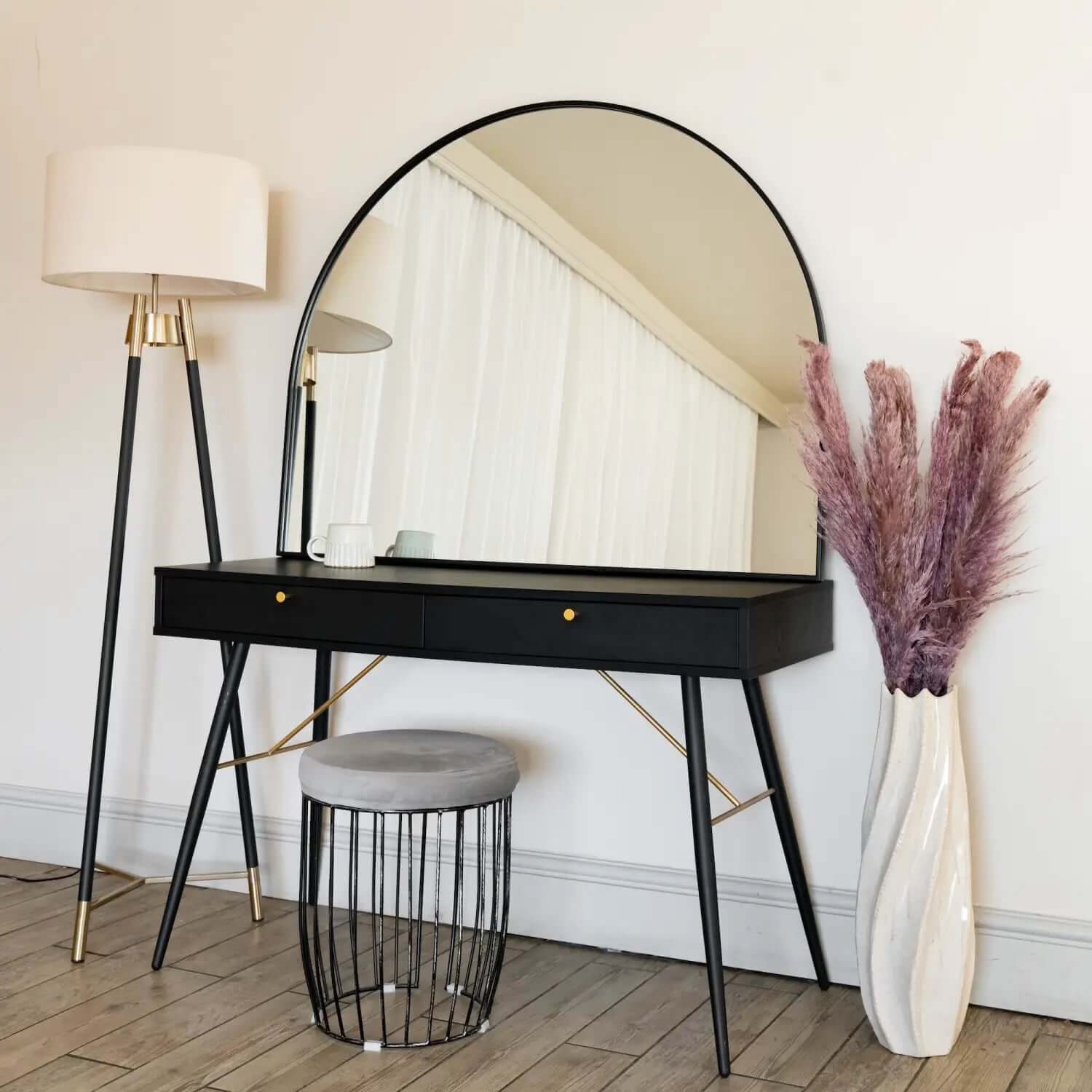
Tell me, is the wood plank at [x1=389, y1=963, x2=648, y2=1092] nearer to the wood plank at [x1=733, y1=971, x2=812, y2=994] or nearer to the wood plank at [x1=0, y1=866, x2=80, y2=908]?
the wood plank at [x1=733, y1=971, x2=812, y2=994]

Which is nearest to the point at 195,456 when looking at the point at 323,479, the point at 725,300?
the point at 323,479

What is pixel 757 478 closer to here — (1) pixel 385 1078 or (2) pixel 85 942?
(1) pixel 385 1078

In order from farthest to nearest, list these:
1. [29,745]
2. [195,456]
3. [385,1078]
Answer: [29,745], [195,456], [385,1078]

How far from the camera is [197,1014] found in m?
2.25

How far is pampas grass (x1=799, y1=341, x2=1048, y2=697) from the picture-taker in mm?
2094

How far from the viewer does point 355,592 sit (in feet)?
7.52

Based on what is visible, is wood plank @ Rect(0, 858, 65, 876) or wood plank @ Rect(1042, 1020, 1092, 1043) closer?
wood plank @ Rect(1042, 1020, 1092, 1043)

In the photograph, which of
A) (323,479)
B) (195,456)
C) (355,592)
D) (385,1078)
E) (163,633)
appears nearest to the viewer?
(385,1078)

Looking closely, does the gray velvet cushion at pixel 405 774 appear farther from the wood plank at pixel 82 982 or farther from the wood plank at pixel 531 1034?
the wood plank at pixel 82 982

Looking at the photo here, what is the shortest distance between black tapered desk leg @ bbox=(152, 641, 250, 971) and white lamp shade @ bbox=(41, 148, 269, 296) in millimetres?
753

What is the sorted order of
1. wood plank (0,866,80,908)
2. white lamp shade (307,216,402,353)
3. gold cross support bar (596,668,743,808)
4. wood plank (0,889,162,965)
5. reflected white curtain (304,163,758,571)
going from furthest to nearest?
1. wood plank (0,866,80,908)
2. white lamp shade (307,216,402,353)
3. wood plank (0,889,162,965)
4. reflected white curtain (304,163,758,571)
5. gold cross support bar (596,668,743,808)

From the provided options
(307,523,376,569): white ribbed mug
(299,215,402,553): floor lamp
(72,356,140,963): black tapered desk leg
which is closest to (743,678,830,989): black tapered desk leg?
(307,523,376,569): white ribbed mug

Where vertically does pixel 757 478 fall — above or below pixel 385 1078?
above

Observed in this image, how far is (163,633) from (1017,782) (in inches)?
63.4
